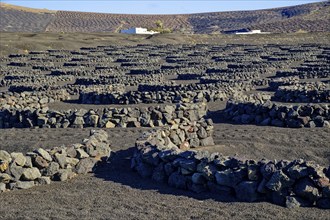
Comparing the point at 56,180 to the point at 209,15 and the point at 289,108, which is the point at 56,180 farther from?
the point at 209,15

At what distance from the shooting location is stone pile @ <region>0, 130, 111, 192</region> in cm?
974

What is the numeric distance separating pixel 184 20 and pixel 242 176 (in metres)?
158

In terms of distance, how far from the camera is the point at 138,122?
53.8ft

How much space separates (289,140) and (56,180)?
6.73m

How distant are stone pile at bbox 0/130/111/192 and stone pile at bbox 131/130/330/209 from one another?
128 cm

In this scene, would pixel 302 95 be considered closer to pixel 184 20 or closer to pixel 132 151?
pixel 132 151

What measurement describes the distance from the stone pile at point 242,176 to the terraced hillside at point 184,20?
→ 353 ft

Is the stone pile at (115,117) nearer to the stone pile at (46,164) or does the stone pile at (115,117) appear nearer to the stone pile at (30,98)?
the stone pile at (30,98)

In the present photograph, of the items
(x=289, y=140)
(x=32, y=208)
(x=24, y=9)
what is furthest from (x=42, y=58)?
(x=24, y=9)

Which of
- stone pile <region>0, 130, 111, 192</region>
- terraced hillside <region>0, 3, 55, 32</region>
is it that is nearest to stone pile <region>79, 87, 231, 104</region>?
stone pile <region>0, 130, 111, 192</region>

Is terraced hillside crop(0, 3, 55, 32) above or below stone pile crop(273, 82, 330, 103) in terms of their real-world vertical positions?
above

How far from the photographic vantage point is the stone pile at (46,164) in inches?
384

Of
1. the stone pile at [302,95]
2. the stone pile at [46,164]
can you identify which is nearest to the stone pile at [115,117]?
the stone pile at [46,164]

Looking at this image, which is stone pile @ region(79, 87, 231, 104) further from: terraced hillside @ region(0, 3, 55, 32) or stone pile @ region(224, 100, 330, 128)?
terraced hillside @ region(0, 3, 55, 32)
